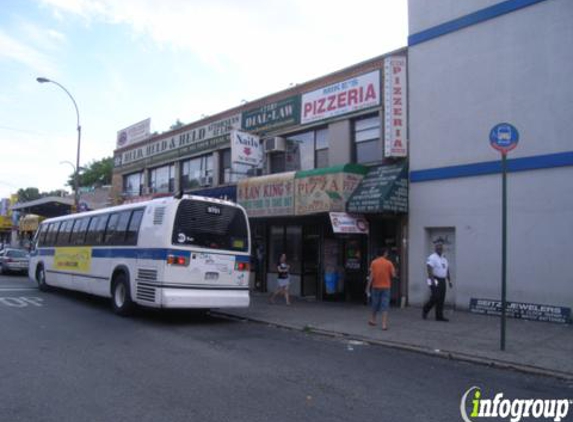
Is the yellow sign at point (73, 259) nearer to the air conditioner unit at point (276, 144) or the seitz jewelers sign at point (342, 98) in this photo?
the air conditioner unit at point (276, 144)

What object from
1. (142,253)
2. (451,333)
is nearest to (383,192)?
(451,333)

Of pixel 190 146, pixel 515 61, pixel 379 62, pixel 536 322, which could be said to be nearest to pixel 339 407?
pixel 536 322

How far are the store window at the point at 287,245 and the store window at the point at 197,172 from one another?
513 centimetres

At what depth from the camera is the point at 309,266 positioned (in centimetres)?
1733

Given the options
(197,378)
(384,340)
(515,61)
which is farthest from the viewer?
(515,61)

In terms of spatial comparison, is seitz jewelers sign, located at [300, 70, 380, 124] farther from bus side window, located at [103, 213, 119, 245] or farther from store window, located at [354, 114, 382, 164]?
bus side window, located at [103, 213, 119, 245]

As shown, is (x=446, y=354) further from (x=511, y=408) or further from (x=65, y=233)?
(x=65, y=233)

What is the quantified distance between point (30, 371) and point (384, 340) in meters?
6.02

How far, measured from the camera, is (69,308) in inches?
538

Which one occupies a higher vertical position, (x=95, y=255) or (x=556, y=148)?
(x=556, y=148)

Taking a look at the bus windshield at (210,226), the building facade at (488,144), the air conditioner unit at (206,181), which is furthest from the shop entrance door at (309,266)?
the air conditioner unit at (206,181)

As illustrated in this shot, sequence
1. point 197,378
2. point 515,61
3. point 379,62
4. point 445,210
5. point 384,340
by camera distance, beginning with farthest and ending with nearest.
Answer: point 379,62, point 445,210, point 515,61, point 384,340, point 197,378

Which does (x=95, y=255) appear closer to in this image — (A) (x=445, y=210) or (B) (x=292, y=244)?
(B) (x=292, y=244)

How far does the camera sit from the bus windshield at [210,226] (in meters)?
11.4
